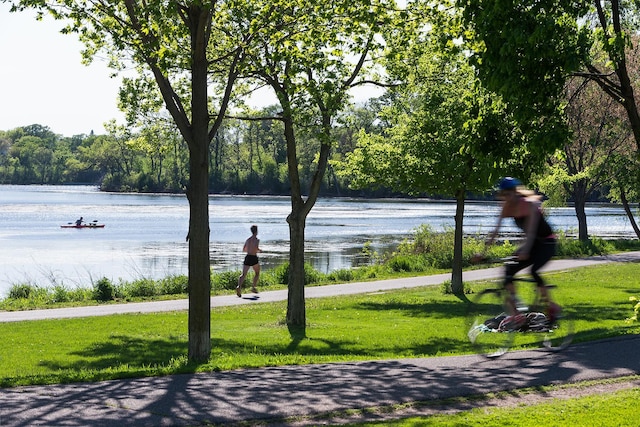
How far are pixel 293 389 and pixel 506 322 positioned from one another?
11.1 feet

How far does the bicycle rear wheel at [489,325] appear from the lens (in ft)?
36.2

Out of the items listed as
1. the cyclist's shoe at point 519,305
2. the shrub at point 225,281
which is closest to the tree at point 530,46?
the cyclist's shoe at point 519,305

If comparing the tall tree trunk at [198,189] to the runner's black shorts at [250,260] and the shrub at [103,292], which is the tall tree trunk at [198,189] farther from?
the shrub at [103,292]

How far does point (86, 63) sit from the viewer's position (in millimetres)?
15508

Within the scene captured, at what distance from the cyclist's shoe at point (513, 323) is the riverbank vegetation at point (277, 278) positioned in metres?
5.09

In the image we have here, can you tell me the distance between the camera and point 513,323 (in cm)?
1101

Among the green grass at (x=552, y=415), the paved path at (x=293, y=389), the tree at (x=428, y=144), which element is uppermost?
the tree at (x=428, y=144)

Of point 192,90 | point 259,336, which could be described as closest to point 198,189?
point 192,90

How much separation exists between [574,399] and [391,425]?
2140mm

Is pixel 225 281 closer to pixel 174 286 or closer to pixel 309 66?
pixel 174 286

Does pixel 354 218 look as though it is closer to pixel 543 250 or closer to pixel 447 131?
pixel 447 131

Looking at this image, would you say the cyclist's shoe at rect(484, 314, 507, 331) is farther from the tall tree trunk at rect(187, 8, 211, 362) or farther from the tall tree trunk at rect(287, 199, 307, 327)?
the tall tree trunk at rect(287, 199, 307, 327)

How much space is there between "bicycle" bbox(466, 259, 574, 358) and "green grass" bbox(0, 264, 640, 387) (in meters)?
1.13

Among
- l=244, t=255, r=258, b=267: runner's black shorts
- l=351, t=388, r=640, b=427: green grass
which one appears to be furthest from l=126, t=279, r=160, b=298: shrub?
l=351, t=388, r=640, b=427: green grass
